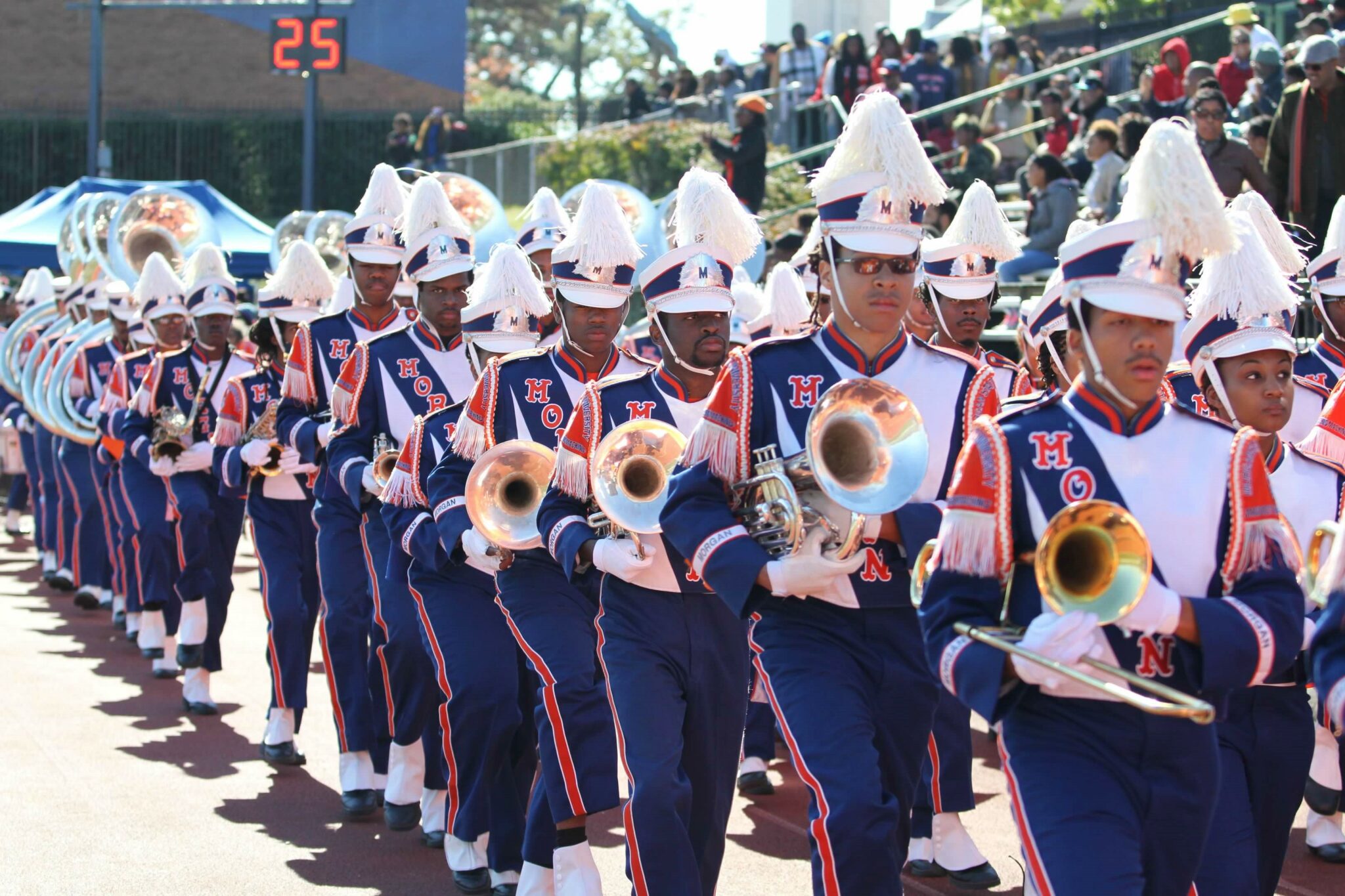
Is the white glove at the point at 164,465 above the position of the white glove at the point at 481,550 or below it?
below

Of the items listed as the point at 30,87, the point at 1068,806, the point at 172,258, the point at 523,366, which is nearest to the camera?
the point at 1068,806

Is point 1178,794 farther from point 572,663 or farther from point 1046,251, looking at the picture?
point 1046,251

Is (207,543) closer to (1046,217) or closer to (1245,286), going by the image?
(1046,217)

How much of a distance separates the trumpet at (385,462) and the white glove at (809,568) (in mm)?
3000

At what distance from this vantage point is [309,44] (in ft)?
65.8

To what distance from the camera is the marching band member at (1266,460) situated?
16.7 feet

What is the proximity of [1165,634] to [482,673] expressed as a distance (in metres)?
3.19

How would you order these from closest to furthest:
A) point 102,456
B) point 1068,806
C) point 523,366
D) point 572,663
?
point 1068,806 < point 572,663 < point 523,366 < point 102,456

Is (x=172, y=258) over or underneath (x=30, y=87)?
underneath

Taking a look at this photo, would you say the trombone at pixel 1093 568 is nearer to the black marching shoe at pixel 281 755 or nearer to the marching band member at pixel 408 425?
the marching band member at pixel 408 425

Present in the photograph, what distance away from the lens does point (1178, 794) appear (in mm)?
4070

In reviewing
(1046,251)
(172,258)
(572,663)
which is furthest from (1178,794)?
(172,258)

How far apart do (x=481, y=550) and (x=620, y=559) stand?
40.7 inches

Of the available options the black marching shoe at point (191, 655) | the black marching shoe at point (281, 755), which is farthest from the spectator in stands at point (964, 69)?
the black marching shoe at point (281, 755)
